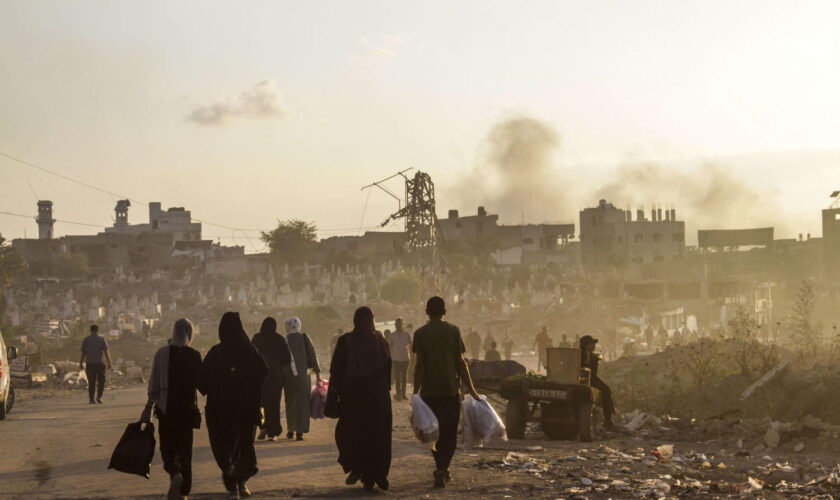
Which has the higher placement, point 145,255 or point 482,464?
point 145,255

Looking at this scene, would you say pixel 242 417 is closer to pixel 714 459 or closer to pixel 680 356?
pixel 714 459

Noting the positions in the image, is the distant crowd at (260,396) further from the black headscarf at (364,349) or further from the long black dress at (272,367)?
the long black dress at (272,367)

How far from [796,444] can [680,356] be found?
13.6 m

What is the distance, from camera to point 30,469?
12766 mm

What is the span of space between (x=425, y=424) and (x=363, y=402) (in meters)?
0.61

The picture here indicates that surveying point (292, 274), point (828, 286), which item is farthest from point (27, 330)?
point (828, 286)

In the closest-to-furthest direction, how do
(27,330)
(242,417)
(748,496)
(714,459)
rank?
1. (242,417)
2. (748,496)
3. (714,459)
4. (27,330)

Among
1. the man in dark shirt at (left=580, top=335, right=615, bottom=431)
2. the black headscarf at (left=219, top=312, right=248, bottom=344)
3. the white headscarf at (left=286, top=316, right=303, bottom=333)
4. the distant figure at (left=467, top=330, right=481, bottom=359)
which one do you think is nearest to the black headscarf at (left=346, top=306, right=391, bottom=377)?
the black headscarf at (left=219, top=312, right=248, bottom=344)

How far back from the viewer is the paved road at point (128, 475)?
35.7 feet

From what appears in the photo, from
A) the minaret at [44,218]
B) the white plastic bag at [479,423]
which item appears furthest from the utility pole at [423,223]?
the minaret at [44,218]

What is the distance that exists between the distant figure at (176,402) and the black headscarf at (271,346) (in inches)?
184

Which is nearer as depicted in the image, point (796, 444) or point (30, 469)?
point (30, 469)

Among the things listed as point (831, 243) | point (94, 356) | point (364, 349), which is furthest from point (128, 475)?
point (831, 243)

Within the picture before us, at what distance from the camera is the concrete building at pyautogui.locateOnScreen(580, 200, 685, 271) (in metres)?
Answer: 111
